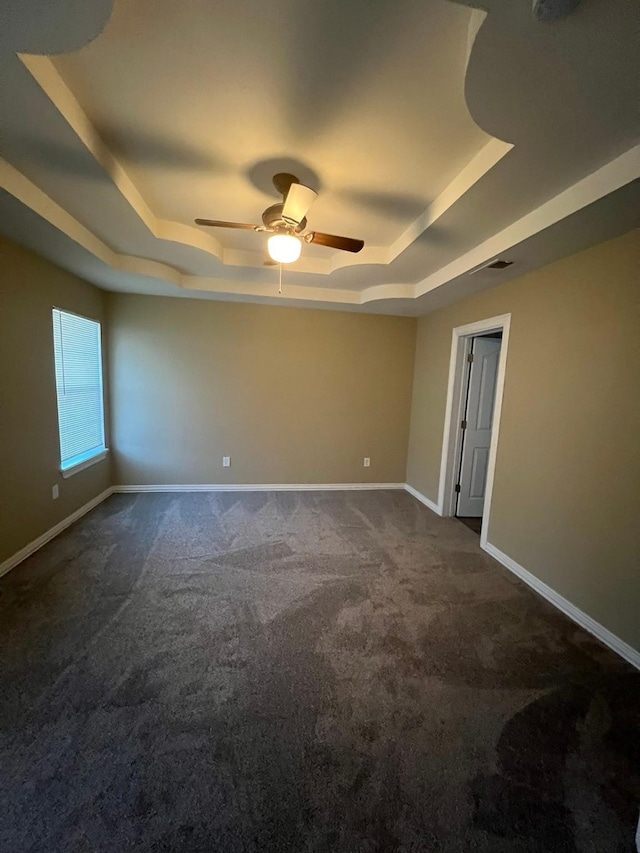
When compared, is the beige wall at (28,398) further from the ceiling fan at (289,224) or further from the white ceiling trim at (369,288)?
the ceiling fan at (289,224)

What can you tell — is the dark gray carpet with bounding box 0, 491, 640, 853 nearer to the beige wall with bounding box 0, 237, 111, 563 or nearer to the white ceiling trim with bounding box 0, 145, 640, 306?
the beige wall with bounding box 0, 237, 111, 563

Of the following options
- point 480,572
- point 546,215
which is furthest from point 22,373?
point 480,572

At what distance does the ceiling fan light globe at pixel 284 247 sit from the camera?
2.15m

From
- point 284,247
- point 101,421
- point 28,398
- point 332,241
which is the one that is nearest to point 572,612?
point 332,241

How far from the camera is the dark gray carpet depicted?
1.13 metres

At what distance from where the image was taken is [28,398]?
2703 mm

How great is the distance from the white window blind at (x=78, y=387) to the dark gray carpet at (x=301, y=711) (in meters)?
1.11

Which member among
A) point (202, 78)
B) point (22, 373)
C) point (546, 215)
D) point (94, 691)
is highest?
point (202, 78)

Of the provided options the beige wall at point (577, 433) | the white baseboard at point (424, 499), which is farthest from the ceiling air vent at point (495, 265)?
the white baseboard at point (424, 499)

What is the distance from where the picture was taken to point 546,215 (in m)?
1.93

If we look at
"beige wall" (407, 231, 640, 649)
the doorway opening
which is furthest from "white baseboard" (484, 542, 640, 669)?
the doorway opening

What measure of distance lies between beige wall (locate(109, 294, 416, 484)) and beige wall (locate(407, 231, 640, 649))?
1814 millimetres

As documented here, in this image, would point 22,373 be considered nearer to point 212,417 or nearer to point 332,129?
point 212,417

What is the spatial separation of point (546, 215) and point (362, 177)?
109 centimetres
